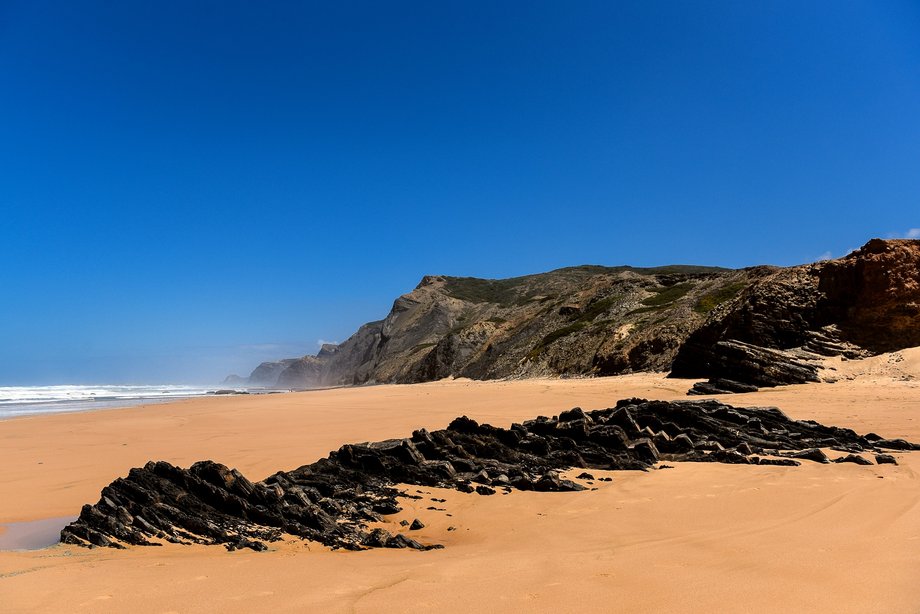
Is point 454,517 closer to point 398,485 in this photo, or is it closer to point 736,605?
point 398,485

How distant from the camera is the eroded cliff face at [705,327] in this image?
22.7 meters

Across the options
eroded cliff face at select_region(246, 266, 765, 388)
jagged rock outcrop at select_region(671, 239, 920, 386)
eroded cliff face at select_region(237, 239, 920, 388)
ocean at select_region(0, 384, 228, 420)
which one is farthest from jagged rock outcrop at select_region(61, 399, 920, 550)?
ocean at select_region(0, 384, 228, 420)

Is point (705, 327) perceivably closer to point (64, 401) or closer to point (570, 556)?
point (570, 556)

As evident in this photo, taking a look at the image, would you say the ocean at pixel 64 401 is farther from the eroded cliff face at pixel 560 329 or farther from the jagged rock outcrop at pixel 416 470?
the eroded cliff face at pixel 560 329

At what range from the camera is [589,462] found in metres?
10.0

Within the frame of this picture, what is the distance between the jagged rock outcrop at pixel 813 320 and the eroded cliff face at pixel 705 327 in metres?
0.04

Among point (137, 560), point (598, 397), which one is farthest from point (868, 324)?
point (137, 560)

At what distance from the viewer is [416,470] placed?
9.38m

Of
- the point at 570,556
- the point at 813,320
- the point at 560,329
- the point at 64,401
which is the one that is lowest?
the point at 570,556

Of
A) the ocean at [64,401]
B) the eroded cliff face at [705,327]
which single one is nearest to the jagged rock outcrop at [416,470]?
the eroded cliff face at [705,327]

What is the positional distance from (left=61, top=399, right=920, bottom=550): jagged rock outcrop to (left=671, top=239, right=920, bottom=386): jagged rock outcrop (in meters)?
10.6

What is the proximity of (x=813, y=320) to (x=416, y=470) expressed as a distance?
2329 cm

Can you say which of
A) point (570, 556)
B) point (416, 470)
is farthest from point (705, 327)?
point (570, 556)

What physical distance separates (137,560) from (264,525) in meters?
1.66
